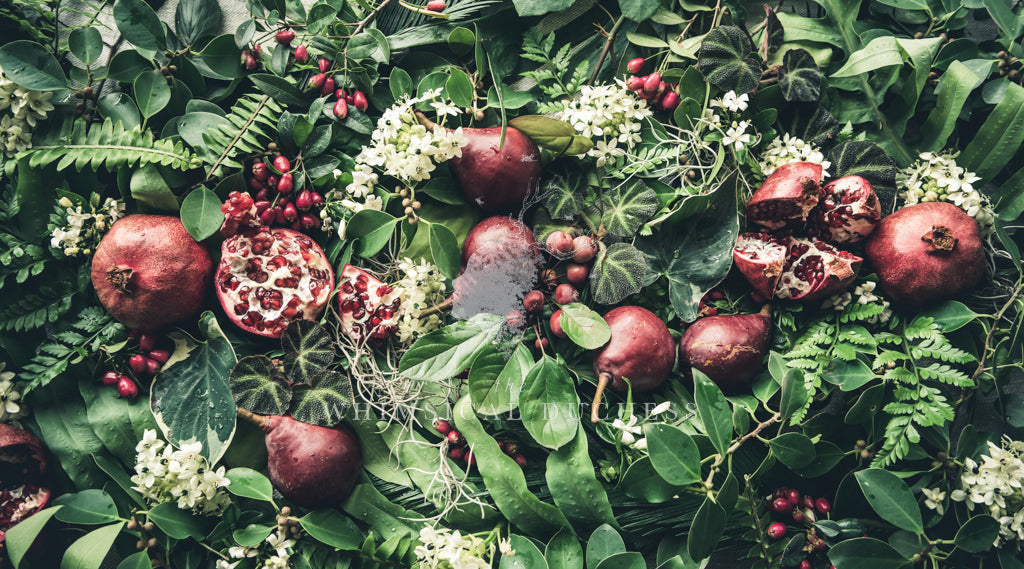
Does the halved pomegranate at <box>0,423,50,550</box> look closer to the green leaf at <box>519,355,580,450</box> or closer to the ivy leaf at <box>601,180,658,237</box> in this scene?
the green leaf at <box>519,355,580,450</box>

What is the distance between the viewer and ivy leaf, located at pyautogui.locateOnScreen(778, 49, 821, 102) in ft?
4.31

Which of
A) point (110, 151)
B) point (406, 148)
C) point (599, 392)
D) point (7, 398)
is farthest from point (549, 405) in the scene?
point (7, 398)

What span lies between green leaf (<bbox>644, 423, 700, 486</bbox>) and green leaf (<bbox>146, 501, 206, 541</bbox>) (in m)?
0.99

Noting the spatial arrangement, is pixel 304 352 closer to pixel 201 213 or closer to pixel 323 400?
pixel 323 400

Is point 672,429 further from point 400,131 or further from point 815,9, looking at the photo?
point 815,9

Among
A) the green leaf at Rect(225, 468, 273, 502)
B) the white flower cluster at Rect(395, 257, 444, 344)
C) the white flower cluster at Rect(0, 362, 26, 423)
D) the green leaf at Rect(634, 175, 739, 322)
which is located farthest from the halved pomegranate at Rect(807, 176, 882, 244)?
the white flower cluster at Rect(0, 362, 26, 423)

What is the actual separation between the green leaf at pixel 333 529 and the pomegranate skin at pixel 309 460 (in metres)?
0.03

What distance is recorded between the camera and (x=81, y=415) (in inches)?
52.8

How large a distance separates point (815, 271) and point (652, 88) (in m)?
0.54

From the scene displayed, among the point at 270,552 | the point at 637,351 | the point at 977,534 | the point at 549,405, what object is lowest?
the point at 270,552

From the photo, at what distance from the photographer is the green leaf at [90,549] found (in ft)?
4.07

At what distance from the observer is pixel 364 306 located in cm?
131

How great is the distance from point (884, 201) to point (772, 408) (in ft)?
1.74

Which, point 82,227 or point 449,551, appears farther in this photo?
point 82,227
